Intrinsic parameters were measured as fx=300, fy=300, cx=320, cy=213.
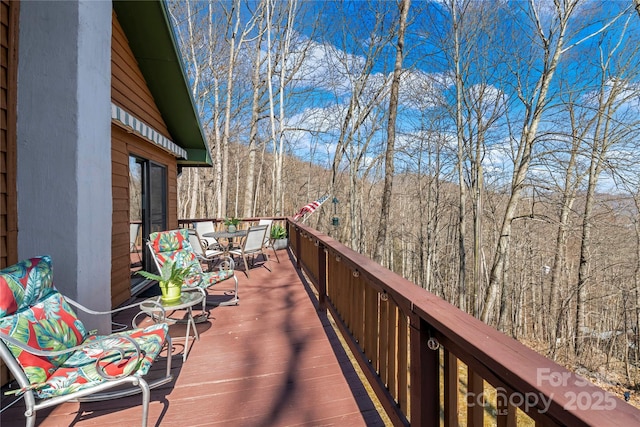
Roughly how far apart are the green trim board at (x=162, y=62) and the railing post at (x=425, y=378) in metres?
4.76

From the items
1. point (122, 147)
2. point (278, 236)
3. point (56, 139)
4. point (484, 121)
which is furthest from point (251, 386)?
point (484, 121)

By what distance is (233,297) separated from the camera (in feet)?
14.3

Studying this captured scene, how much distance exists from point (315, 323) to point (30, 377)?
7.74 ft

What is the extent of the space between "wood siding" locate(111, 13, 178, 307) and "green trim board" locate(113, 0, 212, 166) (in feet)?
0.46

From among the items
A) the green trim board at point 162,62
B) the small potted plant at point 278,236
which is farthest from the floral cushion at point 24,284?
the small potted plant at point 278,236

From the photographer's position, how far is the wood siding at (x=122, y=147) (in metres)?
3.79

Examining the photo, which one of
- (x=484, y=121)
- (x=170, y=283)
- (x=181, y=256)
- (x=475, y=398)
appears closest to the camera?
(x=475, y=398)

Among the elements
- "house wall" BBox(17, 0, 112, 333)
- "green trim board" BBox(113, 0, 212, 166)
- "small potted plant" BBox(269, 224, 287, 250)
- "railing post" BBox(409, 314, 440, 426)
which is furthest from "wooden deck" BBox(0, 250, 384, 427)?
"small potted plant" BBox(269, 224, 287, 250)

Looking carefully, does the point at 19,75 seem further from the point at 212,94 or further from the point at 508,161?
the point at 212,94

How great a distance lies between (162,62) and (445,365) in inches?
206

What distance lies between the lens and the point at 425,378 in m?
1.36

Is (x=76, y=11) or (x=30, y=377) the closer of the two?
(x=30, y=377)

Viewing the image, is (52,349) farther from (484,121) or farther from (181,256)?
(484,121)

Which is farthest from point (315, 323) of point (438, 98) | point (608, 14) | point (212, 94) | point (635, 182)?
point (212, 94)
